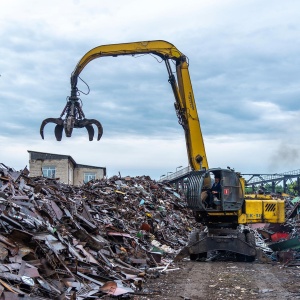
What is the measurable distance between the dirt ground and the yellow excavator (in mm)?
840

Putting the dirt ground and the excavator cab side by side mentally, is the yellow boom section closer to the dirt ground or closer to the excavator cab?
the excavator cab

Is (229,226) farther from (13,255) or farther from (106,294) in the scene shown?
(13,255)

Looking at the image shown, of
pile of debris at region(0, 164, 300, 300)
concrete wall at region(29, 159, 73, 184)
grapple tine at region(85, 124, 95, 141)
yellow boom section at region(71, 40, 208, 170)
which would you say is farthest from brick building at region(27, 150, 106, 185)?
grapple tine at region(85, 124, 95, 141)

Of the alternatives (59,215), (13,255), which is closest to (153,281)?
(59,215)

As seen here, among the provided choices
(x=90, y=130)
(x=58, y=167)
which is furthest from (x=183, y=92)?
(x=58, y=167)

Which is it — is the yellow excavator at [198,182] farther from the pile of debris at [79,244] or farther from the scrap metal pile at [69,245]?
the scrap metal pile at [69,245]

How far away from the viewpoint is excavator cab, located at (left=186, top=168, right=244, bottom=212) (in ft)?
49.0

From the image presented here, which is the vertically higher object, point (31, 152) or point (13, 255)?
point (31, 152)

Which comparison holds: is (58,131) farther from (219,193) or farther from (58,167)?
(58,167)

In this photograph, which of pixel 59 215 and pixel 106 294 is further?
pixel 59 215

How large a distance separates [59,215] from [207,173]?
464cm

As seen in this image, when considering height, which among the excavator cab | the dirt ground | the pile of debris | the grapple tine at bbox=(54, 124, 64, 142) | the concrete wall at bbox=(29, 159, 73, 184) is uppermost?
the concrete wall at bbox=(29, 159, 73, 184)

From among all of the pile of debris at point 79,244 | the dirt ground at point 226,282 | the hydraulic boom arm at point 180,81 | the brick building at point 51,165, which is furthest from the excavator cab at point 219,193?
the brick building at point 51,165

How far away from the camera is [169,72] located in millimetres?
16594
